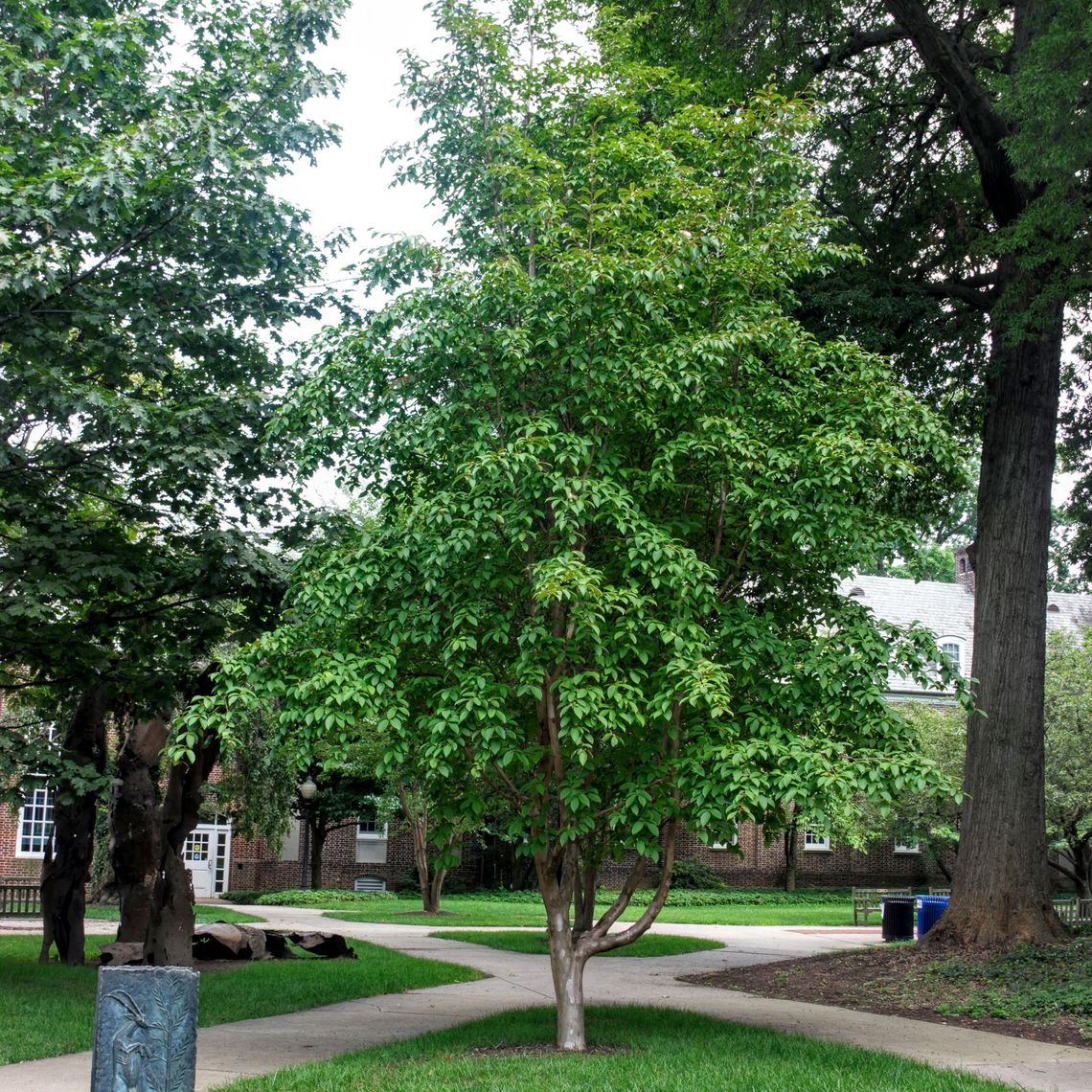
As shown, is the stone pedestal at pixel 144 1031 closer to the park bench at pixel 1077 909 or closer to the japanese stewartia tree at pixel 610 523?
the japanese stewartia tree at pixel 610 523

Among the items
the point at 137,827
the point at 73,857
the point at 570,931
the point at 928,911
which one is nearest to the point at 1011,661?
the point at 928,911

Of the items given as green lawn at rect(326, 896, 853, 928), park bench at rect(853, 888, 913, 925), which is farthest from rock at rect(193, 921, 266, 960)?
park bench at rect(853, 888, 913, 925)

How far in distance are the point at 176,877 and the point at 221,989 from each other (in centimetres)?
155

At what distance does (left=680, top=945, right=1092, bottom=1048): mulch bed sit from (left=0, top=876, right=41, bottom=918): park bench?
54.1 ft

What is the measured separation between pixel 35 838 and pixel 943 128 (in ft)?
95.5

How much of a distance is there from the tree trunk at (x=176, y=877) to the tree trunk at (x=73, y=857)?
1.10m

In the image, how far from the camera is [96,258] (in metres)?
12.6

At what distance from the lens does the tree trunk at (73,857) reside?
15.0m

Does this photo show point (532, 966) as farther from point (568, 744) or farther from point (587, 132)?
point (587, 132)

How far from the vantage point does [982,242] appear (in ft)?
50.4

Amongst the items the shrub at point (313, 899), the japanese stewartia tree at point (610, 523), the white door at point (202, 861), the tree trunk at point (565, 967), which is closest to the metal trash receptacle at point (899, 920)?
the japanese stewartia tree at point (610, 523)

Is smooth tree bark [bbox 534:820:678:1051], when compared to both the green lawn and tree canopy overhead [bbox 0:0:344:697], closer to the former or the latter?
tree canopy overhead [bbox 0:0:344:697]

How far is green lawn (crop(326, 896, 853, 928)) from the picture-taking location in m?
26.2

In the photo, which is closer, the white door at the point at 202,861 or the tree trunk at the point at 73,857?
the tree trunk at the point at 73,857
